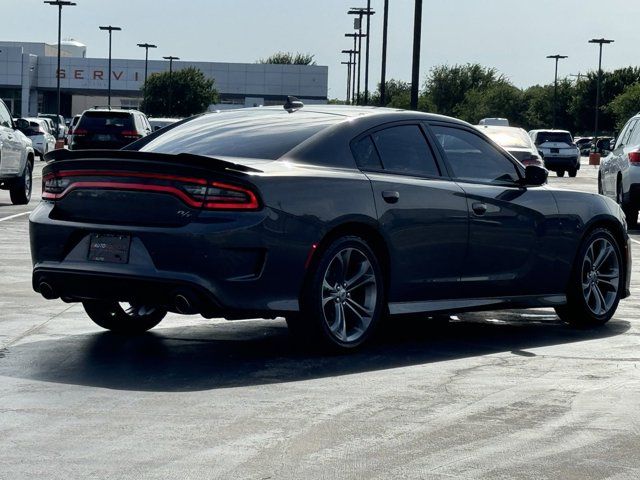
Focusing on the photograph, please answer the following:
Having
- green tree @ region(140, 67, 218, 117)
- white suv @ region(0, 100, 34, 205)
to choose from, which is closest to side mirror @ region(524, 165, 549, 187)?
white suv @ region(0, 100, 34, 205)

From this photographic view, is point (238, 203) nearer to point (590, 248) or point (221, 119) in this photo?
point (221, 119)

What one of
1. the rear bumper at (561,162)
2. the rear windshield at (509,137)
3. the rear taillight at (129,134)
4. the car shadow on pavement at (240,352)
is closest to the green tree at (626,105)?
the rear bumper at (561,162)

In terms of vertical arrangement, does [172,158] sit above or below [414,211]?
above

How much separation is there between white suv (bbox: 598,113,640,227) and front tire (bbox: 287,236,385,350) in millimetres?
15234

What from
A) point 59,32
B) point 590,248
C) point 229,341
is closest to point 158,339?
point 229,341

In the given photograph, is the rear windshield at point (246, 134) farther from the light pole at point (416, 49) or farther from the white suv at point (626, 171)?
the light pole at point (416, 49)

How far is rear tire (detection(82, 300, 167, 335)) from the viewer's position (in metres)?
9.72

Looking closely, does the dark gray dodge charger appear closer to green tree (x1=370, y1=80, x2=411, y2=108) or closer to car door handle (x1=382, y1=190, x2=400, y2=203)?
car door handle (x1=382, y1=190, x2=400, y2=203)

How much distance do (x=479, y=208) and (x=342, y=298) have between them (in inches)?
53.1

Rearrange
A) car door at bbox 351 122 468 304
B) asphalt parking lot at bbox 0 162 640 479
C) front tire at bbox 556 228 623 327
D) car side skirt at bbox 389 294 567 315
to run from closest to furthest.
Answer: asphalt parking lot at bbox 0 162 640 479
car door at bbox 351 122 468 304
car side skirt at bbox 389 294 567 315
front tire at bbox 556 228 623 327

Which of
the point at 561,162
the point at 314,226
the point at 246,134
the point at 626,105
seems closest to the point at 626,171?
the point at 246,134

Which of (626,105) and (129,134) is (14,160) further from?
(626,105)

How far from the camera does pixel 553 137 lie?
55.5 meters

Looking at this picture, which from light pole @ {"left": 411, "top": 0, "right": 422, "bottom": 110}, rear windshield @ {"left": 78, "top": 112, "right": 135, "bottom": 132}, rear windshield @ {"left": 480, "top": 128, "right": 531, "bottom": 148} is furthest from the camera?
light pole @ {"left": 411, "top": 0, "right": 422, "bottom": 110}
